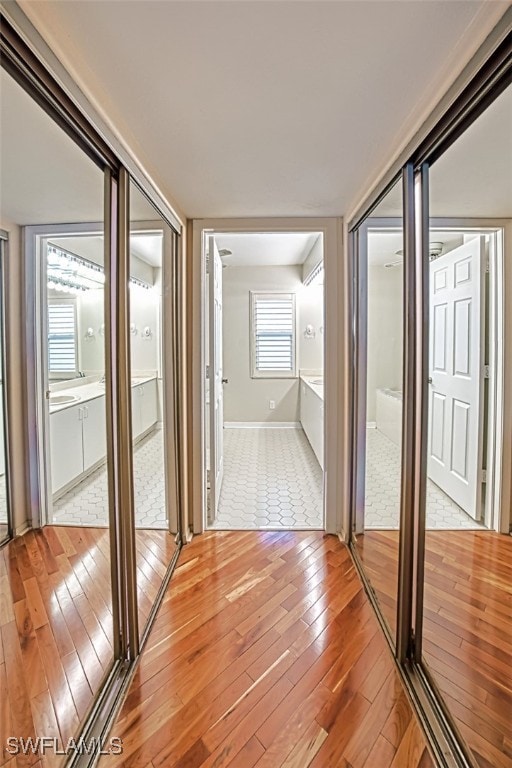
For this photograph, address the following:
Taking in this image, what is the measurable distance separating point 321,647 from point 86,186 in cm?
218

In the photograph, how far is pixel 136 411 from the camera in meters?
1.73

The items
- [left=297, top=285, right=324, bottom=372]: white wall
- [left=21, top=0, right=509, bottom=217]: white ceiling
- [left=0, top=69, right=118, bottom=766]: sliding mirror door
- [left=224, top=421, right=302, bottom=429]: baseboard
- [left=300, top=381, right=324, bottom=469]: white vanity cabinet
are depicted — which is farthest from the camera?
[left=224, top=421, right=302, bottom=429]: baseboard

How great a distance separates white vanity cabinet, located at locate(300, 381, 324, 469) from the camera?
3.55 metres

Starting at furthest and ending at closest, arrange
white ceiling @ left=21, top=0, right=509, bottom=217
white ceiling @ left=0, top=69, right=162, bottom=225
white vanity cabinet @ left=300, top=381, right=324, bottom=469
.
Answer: white vanity cabinet @ left=300, top=381, right=324, bottom=469 → white ceiling @ left=0, top=69, right=162, bottom=225 → white ceiling @ left=21, top=0, right=509, bottom=217

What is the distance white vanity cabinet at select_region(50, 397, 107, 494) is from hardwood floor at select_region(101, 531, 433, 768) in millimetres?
850

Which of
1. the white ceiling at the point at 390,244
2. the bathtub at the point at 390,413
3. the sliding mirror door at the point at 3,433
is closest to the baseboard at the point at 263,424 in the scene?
the bathtub at the point at 390,413

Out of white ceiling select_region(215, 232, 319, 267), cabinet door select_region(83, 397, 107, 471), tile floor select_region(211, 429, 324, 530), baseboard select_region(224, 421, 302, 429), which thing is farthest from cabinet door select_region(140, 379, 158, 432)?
→ baseboard select_region(224, 421, 302, 429)

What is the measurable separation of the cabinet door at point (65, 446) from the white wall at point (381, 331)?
1581 millimetres

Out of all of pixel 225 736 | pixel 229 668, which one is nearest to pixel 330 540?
pixel 229 668

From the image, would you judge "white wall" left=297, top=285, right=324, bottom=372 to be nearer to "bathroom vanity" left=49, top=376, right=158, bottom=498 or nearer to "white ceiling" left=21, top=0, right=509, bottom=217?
"white ceiling" left=21, top=0, right=509, bottom=217

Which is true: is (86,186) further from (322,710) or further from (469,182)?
(322,710)

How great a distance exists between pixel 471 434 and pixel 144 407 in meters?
1.71

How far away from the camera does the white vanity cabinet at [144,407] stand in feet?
5.56

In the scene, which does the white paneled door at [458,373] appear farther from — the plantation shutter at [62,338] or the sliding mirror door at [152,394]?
the plantation shutter at [62,338]
